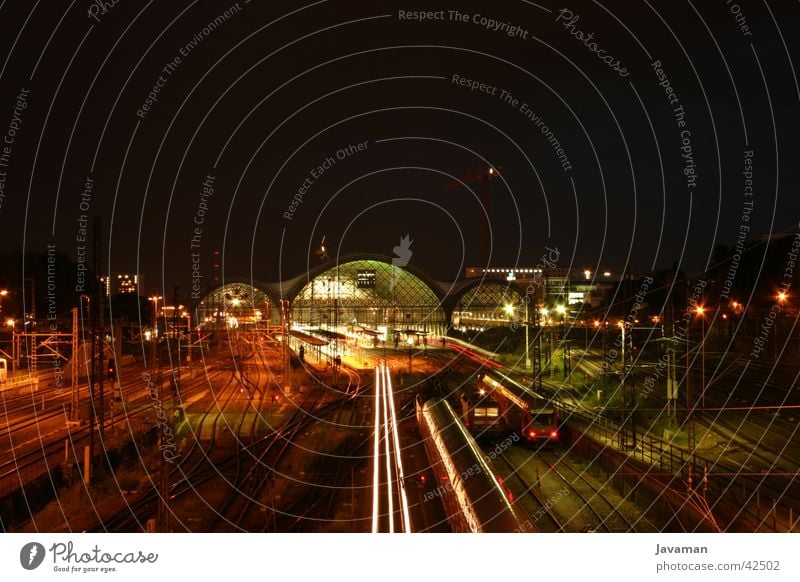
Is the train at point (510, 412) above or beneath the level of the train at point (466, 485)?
beneath

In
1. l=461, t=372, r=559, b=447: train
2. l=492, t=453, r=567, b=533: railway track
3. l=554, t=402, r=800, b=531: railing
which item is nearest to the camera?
l=554, t=402, r=800, b=531: railing

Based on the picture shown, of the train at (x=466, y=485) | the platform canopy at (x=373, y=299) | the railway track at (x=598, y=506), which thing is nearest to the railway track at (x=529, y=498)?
the railway track at (x=598, y=506)

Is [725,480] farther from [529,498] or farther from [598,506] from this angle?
[529,498]

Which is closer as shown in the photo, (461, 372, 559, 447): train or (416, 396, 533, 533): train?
(416, 396, 533, 533): train

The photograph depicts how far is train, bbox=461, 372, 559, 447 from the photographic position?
1139 centimetres

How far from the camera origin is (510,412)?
12398 millimetres

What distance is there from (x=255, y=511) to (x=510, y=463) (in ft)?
14.4

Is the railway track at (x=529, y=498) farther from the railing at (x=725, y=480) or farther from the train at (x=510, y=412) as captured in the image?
the railing at (x=725, y=480)
